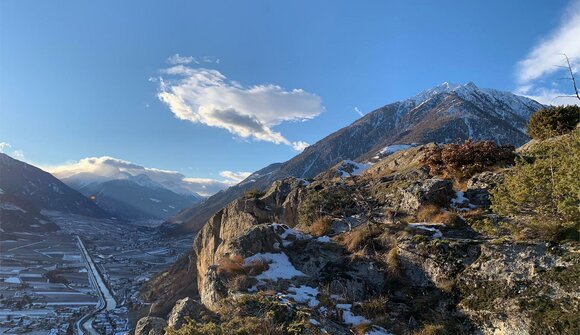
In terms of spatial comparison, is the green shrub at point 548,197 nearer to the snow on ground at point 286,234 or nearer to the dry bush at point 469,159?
the snow on ground at point 286,234

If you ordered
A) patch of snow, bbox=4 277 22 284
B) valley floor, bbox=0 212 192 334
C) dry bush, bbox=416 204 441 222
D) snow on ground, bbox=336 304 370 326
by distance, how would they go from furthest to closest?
patch of snow, bbox=4 277 22 284
valley floor, bbox=0 212 192 334
dry bush, bbox=416 204 441 222
snow on ground, bbox=336 304 370 326

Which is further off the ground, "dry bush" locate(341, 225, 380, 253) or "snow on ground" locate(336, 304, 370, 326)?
"dry bush" locate(341, 225, 380, 253)

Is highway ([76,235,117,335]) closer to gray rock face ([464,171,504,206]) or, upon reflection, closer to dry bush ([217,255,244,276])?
dry bush ([217,255,244,276])

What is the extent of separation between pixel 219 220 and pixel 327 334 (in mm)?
30620

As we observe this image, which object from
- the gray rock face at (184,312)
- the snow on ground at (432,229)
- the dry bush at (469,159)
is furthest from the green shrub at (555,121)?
the gray rock face at (184,312)

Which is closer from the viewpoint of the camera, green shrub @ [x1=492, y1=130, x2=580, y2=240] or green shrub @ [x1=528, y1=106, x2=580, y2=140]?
green shrub @ [x1=492, y1=130, x2=580, y2=240]

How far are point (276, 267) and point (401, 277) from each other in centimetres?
517

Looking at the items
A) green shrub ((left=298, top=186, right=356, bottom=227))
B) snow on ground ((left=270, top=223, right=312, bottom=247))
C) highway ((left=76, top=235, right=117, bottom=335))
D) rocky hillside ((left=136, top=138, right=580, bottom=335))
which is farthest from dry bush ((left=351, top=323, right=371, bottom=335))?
highway ((left=76, top=235, right=117, bottom=335))

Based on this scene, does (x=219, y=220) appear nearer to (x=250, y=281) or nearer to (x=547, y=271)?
(x=250, y=281)

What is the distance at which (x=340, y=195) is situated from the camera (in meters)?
26.9

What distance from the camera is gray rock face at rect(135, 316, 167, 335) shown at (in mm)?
13289

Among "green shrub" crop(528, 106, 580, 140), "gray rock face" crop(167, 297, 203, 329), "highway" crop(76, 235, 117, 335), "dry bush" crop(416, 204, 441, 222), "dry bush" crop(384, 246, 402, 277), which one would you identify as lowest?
"highway" crop(76, 235, 117, 335)

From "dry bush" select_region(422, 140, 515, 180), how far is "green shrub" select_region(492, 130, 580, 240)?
1034 cm

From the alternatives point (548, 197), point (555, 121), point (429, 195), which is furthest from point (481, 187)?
point (555, 121)
